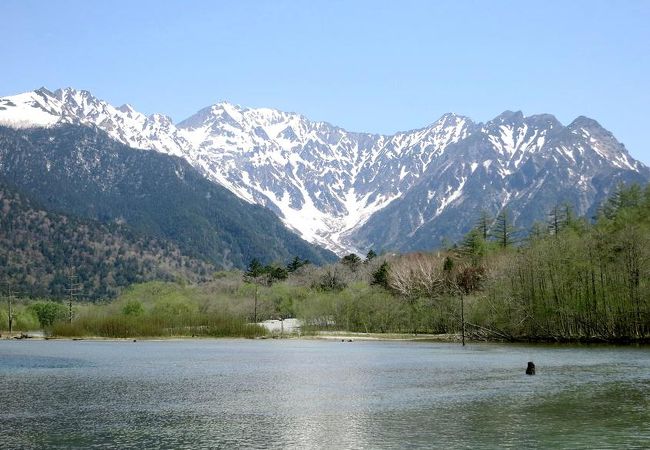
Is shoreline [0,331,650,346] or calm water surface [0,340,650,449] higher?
shoreline [0,331,650,346]

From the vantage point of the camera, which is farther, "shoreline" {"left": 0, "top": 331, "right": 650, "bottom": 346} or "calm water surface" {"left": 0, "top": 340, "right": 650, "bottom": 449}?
"shoreline" {"left": 0, "top": 331, "right": 650, "bottom": 346}

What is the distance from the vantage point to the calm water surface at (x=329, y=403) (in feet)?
142

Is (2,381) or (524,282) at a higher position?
(524,282)

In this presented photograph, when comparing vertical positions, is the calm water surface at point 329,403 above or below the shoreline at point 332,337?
below

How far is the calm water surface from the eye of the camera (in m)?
43.3

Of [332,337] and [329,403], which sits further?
[332,337]

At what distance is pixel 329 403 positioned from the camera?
58.8 meters

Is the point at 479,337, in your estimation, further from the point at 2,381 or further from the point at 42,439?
the point at 42,439

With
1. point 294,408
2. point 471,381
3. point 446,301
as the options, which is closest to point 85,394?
point 294,408

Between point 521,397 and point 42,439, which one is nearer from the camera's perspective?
point 42,439

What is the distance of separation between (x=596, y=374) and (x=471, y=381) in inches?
554

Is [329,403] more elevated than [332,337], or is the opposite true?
[332,337]

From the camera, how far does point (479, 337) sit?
6102 inches

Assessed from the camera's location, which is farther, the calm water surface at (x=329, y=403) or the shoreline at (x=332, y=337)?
the shoreline at (x=332, y=337)
